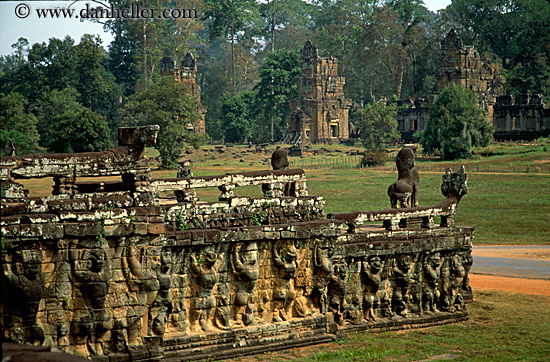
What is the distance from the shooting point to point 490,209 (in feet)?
122

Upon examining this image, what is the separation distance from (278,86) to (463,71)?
20.1 meters

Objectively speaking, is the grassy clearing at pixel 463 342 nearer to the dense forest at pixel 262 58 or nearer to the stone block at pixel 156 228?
the stone block at pixel 156 228

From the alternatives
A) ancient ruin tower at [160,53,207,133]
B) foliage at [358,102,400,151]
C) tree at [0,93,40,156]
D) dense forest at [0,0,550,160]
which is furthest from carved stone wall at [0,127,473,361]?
ancient ruin tower at [160,53,207,133]

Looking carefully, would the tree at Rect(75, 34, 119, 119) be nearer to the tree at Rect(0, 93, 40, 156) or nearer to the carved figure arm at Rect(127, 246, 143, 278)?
the tree at Rect(0, 93, 40, 156)

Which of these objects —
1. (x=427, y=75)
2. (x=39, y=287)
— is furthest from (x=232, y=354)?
(x=427, y=75)

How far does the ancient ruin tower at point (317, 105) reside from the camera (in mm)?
76812

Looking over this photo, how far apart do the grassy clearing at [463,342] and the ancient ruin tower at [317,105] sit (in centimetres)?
5882

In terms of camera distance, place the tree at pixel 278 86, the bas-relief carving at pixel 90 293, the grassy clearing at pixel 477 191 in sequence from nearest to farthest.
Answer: the bas-relief carving at pixel 90 293 → the grassy clearing at pixel 477 191 → the tree at pixel 278 86

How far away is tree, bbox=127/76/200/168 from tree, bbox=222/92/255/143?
75.4 ft

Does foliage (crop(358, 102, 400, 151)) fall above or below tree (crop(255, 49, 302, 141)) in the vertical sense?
below

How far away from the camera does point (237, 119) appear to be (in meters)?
80.8

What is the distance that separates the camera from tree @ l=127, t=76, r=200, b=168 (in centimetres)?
5293

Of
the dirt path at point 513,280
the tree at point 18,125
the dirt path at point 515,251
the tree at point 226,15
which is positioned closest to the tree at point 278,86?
the tree at point 226,15

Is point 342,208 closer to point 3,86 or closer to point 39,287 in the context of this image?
point 39,287
